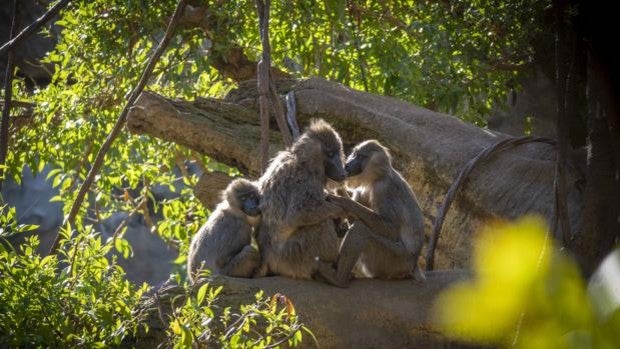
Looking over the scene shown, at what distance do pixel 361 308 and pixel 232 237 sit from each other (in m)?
1.11

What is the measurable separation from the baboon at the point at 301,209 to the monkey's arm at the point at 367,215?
2.2 inches

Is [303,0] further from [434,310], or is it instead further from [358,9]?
[434,310]

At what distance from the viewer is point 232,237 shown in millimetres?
5816

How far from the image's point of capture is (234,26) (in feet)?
27.8

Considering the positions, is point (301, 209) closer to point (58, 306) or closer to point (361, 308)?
point (361, 308)

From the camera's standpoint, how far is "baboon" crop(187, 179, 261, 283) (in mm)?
5707

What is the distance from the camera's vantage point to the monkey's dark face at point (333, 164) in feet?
19.3

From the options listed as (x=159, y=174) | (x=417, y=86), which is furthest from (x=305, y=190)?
(x=159, y=174)

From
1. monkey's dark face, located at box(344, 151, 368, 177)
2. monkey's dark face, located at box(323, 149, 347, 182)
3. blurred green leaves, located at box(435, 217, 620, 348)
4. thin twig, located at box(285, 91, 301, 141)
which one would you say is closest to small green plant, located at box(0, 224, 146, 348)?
monkey's dark face, located at box(323, 149, 347, 182)

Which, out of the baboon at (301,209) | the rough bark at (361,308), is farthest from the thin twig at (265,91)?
the rough bark at (361,308)

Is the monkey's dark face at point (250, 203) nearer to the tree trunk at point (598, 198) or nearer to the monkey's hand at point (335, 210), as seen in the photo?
the monkey's hand at point (335, 210)

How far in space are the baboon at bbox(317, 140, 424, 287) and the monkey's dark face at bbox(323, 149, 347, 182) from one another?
3.4 inches

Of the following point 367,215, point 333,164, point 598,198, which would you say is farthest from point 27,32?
point 598,198

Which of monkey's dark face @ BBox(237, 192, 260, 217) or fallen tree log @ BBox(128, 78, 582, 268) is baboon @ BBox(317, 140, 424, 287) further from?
fallen tree log @ BBox(128, 78, 582, 268)
